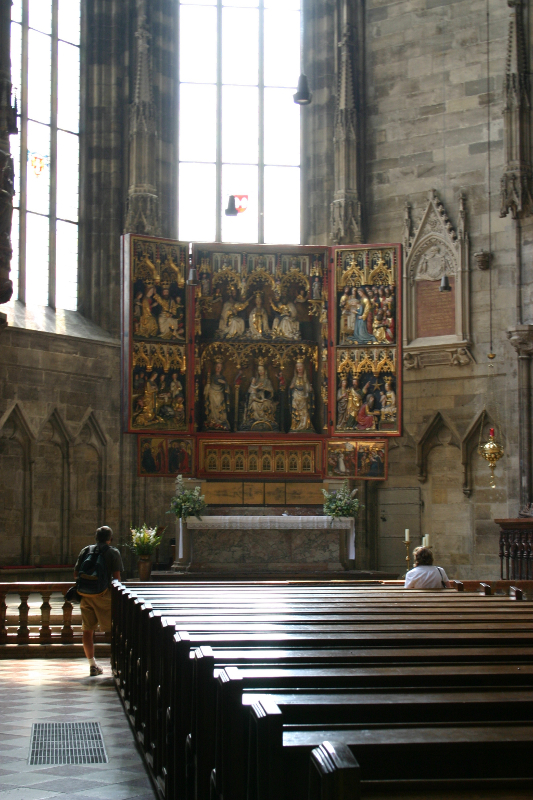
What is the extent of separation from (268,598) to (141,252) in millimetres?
8919

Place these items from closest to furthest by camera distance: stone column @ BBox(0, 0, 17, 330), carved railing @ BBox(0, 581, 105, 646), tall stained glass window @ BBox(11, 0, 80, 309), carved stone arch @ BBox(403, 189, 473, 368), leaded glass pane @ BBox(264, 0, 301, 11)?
carved railing @ BBox(0, 581, 105, 646) → stone column @ BBox(0, 0, 17, 330) → carved stone arch @ BBox(403, 189, 473, 368) → tall stained glass window @ BBox(11, 0, 80, 309) → leaded glass pane @ BBox(264, 0, 301, 11)

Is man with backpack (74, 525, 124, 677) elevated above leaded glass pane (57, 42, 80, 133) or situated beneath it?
situated beneath

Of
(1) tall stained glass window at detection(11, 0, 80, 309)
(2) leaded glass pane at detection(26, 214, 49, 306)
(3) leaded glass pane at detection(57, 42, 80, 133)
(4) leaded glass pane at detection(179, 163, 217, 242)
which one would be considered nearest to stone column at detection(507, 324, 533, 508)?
(4) leaded glass pane at detection(179, 163, 217, 242)

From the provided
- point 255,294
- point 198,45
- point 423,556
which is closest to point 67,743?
point 423,556

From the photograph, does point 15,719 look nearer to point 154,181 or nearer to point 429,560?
point 429,560

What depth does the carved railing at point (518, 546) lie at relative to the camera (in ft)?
46.1

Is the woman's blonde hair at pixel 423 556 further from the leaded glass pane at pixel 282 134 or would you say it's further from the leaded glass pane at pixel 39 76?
the leaded glass pane at pixel 39 76

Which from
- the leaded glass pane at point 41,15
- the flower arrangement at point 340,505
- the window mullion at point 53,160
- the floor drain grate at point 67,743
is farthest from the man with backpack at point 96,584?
the leaded glass pane at point 41,15

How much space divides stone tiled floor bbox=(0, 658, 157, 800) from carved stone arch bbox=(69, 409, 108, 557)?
7.76 metres

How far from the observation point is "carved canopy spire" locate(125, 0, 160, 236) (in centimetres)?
1814

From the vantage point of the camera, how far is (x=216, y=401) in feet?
51.6

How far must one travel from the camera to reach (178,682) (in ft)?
13.9

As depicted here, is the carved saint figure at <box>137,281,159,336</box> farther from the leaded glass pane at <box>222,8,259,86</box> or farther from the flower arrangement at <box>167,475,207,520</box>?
the leaded glass pane at <box>222,8,259,86</box>

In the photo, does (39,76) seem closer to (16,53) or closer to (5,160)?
(16,53)
